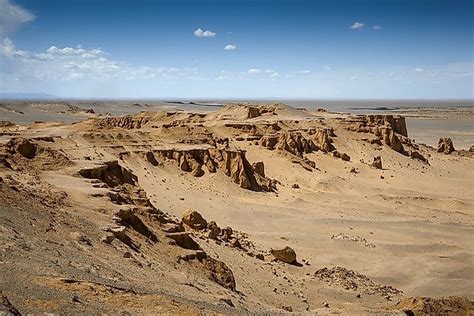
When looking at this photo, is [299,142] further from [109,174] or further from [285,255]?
[285,255]

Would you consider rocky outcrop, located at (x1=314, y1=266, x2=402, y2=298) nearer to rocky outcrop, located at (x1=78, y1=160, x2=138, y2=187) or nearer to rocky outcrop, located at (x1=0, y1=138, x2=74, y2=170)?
rocky outcrop, located at (x1=78, y1=160, x2=138, y2=187)

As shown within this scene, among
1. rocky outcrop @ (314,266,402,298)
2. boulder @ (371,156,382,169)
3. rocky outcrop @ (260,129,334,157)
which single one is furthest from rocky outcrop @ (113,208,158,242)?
boulder @ (371,156,382,169)

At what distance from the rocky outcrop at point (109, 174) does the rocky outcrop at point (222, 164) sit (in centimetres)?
593

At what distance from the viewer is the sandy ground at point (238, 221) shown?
7.88 meters

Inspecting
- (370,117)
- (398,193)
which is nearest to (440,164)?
(370,117)

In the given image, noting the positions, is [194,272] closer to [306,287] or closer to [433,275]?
[306,287]

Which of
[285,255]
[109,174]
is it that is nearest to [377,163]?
[285,255]

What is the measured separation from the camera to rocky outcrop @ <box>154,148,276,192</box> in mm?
24656

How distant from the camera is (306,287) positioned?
1291cm

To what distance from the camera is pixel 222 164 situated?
83.2 ft

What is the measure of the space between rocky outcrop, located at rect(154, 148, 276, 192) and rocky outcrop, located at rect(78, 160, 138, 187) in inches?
234

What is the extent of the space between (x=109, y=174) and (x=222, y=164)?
9043mm

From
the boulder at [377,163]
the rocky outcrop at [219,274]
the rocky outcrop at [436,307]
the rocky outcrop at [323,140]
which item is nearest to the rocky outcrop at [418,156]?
the boulder at [377,163]

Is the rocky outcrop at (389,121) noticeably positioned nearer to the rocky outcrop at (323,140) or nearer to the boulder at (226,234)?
the rocky outcrop at (323,140)
